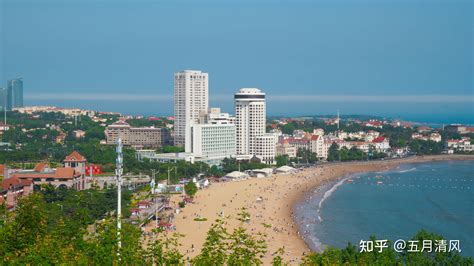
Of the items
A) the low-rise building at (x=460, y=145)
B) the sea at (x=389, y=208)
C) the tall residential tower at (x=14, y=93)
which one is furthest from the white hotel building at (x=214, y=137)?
the tall residential tower at (x=14, y=93)

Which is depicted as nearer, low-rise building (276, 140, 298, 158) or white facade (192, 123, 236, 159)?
white facade (192, 123, 236, 159)

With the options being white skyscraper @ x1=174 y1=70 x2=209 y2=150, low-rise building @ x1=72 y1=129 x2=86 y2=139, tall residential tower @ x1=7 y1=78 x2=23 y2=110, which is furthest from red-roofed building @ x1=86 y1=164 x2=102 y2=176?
tall residential tower @ x1=7 y1=78 x2=23 y2=110

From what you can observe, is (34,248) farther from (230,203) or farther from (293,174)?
(293,174)

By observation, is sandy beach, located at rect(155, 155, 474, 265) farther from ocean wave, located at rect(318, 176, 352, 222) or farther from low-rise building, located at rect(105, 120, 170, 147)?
low-rise building, located at rect(105, 120, 170, 147)

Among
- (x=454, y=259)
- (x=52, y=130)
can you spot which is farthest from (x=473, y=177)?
(x=52, y=130)

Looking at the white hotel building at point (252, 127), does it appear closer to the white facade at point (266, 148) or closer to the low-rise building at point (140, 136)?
the white facade at point (266, 148)

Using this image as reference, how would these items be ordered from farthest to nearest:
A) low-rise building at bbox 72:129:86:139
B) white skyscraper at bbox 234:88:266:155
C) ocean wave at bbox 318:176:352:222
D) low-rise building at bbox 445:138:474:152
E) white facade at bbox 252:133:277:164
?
low-rise building at bbox 445:138:474:152 < low-rise building at bbox 72:129:86:139 < white skyscraper at bbox 234:88:266:155 < white facade at bbox 252:133:277:164 < ocean wave at bbox 318:176:352:222

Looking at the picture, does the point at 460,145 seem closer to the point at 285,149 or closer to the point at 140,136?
the point at 285,149
